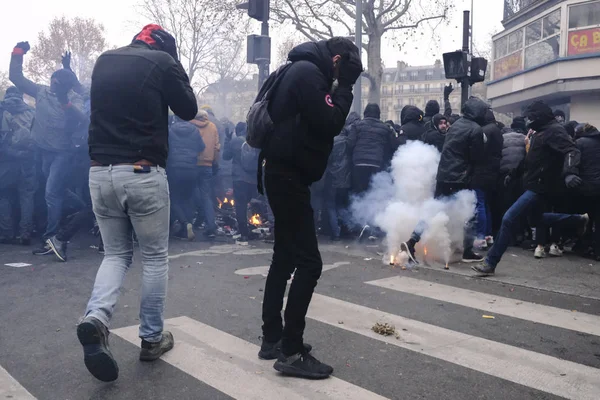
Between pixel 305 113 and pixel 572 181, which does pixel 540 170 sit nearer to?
pixel 572 181

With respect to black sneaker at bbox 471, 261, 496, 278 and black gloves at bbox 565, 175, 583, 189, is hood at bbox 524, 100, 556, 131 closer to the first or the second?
black gloves at bbox 565, 175, 583, 189

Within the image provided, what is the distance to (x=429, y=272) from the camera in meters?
7.02

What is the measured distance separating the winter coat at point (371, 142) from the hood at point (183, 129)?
106 inches

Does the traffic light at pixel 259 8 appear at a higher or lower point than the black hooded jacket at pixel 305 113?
higher

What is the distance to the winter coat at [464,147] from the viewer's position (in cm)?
745

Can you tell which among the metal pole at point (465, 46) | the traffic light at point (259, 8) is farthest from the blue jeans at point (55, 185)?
the metal pole at point (465, 46)

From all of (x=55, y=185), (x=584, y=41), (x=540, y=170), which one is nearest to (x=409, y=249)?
(x=540, y=170)

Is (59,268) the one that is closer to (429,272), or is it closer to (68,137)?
(68,137)

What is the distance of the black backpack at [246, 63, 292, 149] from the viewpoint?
3.52m

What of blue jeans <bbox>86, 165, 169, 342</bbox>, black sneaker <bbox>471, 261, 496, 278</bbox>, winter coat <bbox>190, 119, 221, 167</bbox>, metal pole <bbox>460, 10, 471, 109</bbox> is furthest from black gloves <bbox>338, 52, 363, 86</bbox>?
metal pole <bbox>460, 10, 471, 109</bbox>

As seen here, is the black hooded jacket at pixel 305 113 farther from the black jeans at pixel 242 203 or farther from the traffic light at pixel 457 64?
the traffic light at pixel 457 64

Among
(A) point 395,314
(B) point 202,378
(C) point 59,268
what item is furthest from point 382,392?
(C) point 59,268

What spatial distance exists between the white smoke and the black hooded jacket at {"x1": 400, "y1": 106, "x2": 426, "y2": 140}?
1.45m

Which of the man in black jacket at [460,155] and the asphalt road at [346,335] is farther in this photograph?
the man in black jacket at [460,155]
